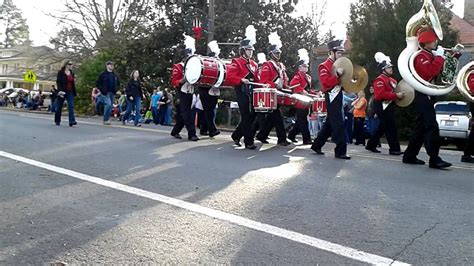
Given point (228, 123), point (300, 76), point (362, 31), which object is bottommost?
point (228, 123)

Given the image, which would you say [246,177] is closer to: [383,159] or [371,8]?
[383,159]

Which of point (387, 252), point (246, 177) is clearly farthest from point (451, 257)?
point (246, 177)

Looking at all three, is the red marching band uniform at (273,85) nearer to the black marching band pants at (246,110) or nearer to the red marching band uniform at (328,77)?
the black marching band pants at (246,110)

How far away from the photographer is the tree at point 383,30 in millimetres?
20219

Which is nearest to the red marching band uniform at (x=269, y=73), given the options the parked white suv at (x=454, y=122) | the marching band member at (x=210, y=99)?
the marching band member at (x=210, y=99)

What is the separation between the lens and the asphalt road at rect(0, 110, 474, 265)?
157 inches

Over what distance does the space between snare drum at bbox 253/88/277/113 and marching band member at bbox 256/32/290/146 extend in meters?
0.30

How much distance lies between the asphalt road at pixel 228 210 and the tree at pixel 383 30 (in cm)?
1228

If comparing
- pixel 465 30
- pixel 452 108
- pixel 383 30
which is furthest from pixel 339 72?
pixel 465 30

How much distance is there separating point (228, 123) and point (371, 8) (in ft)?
25.8

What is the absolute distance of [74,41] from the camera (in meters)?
41.2

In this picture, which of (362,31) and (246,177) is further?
(362,31)

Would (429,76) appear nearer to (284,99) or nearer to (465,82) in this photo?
(465,82)

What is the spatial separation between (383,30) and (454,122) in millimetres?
6769
